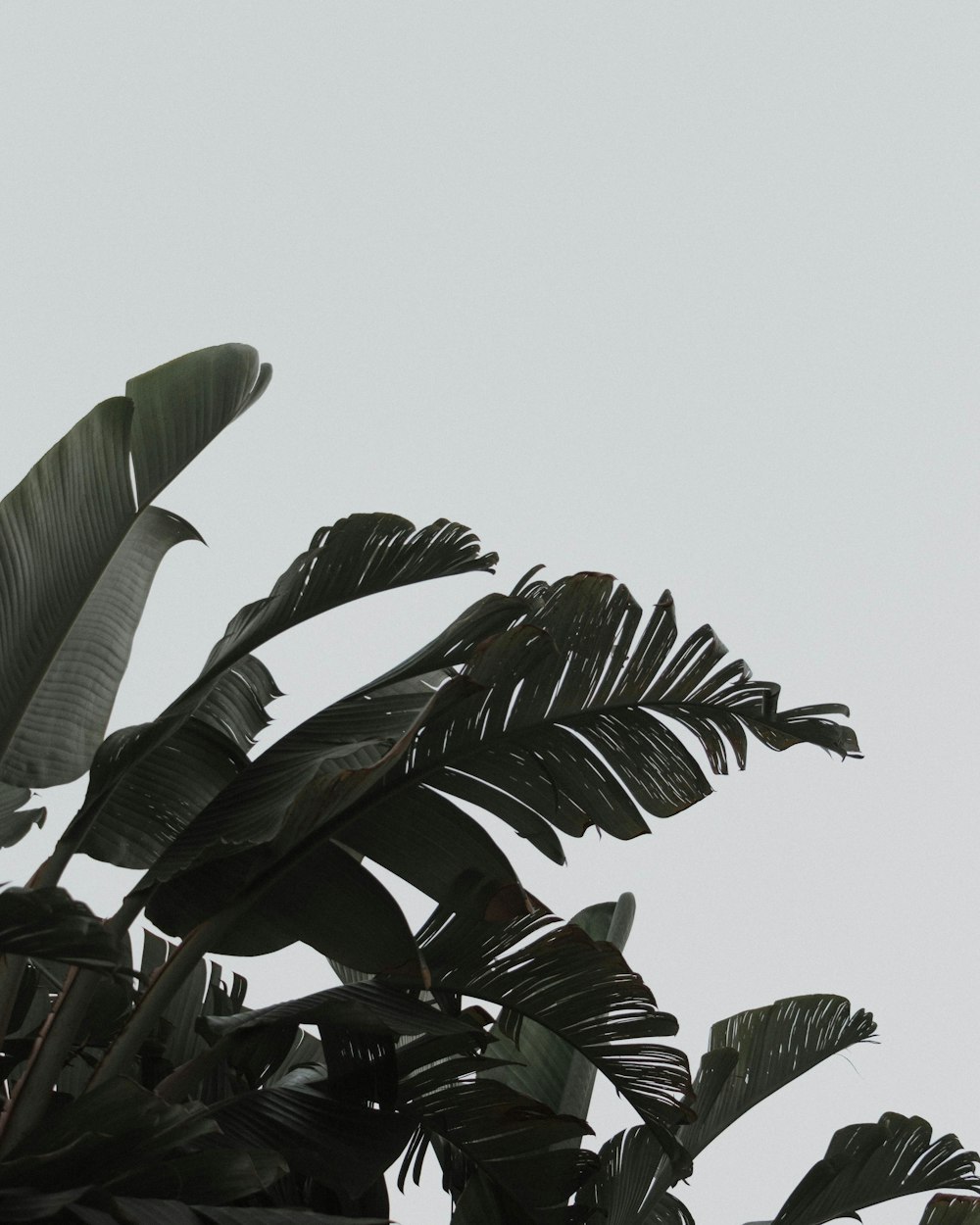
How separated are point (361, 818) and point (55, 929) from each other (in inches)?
18.6

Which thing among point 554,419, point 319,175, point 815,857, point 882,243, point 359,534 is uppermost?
point 882,243

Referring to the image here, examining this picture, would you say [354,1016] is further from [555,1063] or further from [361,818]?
[555,1063]

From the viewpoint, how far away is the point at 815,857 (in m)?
3.39

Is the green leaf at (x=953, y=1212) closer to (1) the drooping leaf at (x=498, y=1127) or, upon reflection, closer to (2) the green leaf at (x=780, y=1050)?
(2) the green leaf at (x=780, y=1050)

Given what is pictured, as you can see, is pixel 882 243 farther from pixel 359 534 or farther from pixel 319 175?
pixel 359 534

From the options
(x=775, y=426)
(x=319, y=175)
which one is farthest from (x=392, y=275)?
(x=775, y=426)

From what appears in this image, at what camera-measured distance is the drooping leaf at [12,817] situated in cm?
155

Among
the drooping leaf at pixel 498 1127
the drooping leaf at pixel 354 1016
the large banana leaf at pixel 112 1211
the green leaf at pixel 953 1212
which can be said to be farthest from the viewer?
the green leaf at pixel 953 1212

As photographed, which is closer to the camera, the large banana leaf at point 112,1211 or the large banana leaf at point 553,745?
the large banana leaf at point 112,1211

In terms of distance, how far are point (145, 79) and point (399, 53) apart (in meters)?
1.26

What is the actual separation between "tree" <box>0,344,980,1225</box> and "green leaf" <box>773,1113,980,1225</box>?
236 millimetres

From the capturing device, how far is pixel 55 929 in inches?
39.2

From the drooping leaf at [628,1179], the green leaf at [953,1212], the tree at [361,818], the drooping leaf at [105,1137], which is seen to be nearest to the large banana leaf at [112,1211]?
the drooping leaf at [105,1137]

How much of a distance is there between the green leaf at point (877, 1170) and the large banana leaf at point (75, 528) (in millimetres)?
1231
